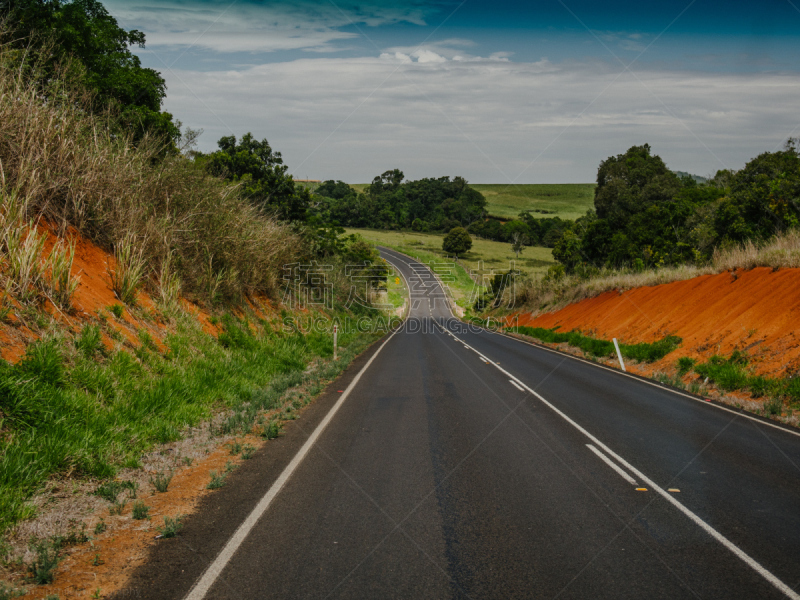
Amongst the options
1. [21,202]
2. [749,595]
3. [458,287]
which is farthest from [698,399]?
[458,287]

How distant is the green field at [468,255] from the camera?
89637mm

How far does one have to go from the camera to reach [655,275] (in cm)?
2688

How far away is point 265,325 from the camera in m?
16.3

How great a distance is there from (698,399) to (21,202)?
1352 centimetres

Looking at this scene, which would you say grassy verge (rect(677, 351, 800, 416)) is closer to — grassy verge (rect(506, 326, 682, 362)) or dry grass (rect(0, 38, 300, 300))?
grassy verge (rect(506, 326, 682, 362))

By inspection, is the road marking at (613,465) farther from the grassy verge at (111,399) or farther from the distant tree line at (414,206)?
the distant tree line at (414,206)

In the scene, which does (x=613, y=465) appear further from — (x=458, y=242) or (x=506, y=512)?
(x=458, y=242)

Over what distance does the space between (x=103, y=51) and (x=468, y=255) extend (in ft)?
310

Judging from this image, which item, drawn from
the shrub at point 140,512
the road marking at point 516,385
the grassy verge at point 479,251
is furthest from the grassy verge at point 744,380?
the grassy verge at point 479,251

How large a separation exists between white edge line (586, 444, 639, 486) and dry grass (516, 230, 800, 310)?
13.7 meters

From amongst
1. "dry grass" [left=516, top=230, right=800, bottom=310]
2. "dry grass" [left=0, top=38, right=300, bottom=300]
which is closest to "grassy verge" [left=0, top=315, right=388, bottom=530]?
"dry grass" [left=0, top=38, right=300, bottom=300]

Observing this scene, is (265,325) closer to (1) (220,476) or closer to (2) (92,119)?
(2) (92,119)

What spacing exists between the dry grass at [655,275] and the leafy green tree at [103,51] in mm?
21671

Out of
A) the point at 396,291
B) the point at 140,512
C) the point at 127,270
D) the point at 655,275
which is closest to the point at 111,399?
the point at 140,512
